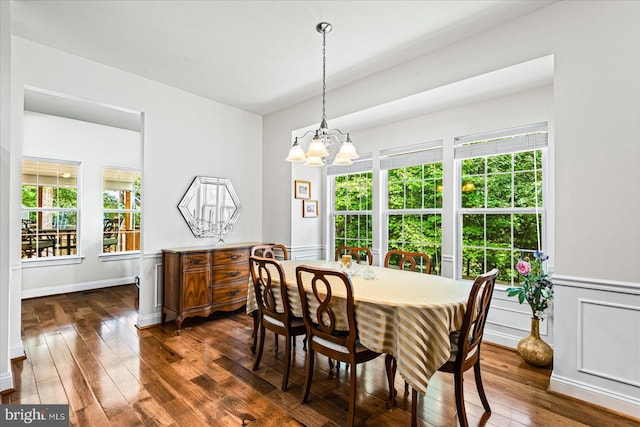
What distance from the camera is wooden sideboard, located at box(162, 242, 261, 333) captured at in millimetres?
3588

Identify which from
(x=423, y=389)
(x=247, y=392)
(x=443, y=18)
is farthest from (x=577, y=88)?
(x=247, y=392)

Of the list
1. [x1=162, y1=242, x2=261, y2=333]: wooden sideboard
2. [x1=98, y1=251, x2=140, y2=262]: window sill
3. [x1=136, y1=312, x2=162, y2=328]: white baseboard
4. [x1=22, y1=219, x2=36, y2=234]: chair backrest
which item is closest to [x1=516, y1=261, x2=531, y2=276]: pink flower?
[x1=162, y1=242, x2=261, y2=333]: wooden sideboard

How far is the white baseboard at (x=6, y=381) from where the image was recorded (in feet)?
7.38

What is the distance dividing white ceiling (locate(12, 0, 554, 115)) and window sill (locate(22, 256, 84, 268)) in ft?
11.7

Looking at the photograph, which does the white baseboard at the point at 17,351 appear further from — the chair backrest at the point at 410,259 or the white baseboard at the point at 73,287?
the chair backrest at the point at 410,259

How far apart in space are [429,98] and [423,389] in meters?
2.78

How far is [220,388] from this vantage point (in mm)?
2355

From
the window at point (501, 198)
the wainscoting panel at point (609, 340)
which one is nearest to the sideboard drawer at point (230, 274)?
the window at point (501, 198)

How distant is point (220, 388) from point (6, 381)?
5.07ft

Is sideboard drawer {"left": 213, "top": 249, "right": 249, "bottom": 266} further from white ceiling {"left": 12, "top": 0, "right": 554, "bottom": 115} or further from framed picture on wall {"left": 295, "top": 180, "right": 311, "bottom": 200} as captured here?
white ceiling {"left": 12, "top": 0, "right": 554, "bottom": 115}

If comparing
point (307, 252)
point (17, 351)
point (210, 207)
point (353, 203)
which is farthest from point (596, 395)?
point (17, 351)

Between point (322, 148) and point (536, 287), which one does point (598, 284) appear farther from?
point (322, 148)

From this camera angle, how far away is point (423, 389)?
5.60 feet

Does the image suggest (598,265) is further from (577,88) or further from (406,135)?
(406,135)
